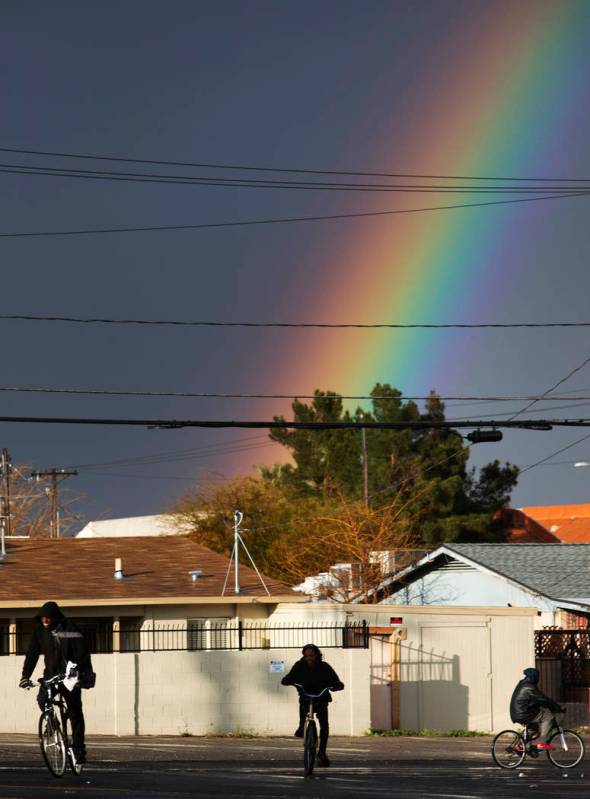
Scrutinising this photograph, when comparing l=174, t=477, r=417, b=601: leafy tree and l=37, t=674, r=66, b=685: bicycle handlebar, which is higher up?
l=174, t=477, r=417, b=601: leafy tree

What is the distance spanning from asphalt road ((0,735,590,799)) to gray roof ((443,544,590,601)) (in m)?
11.5

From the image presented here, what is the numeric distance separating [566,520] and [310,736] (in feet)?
278

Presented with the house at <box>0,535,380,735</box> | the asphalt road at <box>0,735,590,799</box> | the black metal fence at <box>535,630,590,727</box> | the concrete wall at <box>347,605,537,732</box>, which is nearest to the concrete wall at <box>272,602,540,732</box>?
the concrete wall at <box>347,605,537,732</box>

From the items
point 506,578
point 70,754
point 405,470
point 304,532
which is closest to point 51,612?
point 70,754

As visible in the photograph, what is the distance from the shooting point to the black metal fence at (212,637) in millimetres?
27500

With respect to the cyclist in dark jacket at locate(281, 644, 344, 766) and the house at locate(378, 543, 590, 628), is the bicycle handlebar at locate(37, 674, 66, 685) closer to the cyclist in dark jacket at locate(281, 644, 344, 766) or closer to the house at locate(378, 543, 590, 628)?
the cyclist in dark jacket at locate(281, 644, 344, 766)

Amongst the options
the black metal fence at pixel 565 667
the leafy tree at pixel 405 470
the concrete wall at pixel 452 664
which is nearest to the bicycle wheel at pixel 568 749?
the concrete wall at pixel 452 664

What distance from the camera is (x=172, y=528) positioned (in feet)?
235

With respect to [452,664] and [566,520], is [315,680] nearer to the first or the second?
[452,664]

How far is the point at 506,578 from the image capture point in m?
37.2

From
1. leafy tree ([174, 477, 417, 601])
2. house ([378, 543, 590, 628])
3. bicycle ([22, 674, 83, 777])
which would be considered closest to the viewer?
bicycle ([22, 674, 83, 777])

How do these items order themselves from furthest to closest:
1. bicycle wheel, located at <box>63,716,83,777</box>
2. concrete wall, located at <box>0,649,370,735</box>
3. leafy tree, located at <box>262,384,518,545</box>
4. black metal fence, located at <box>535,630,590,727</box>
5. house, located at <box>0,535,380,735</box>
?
1. leafy tree, located at <box>262,384,518,545</box>
2. black metal fence, located at <box>535,630,590,727</box>
3. house, located at <box>0,535,380,735</box>
4. concrete wall, located at <box>0,649,370,735</box>
5. bicycle wheel, located at <box>63,716,83,777</box>

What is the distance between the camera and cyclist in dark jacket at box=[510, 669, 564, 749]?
1938 cm

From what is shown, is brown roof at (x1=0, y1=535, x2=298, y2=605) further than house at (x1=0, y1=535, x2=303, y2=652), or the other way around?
brown roof at (x1=0, y1=535, x2=298, y2=605)
